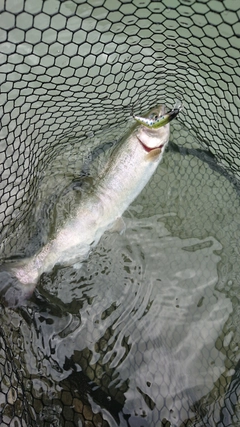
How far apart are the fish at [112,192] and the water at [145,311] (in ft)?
0.46

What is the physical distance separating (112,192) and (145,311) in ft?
3.07

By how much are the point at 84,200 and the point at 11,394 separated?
53.2 inches

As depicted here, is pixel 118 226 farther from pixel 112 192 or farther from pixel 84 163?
pixel 84 163

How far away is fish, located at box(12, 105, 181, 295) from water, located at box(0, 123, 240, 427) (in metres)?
0.14

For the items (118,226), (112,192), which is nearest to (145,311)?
(118,226)

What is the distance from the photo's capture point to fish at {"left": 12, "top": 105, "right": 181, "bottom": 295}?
309cm

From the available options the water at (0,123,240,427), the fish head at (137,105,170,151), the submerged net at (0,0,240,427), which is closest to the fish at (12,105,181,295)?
the fish head at (137,105,170,151)

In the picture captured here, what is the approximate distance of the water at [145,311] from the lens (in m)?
3.05

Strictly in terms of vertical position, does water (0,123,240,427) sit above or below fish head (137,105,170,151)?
below

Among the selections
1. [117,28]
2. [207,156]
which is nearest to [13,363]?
[207,156]

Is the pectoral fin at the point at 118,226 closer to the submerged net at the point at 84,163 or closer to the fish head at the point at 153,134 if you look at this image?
Answer: the submerged net at the point at 84,163

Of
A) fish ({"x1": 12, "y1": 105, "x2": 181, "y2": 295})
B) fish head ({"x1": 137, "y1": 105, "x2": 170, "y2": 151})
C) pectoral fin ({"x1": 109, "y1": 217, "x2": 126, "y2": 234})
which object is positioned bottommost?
pectoral fin ({"x1": 109, "y1": 217, "x2": 126, "y2": 234})

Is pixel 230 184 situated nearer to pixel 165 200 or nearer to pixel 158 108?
pixel 165 200

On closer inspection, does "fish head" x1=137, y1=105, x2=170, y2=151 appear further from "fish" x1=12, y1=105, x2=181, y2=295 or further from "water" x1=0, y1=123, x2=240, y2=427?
"water" x1=0, y1=123, x2=240, y2=427
